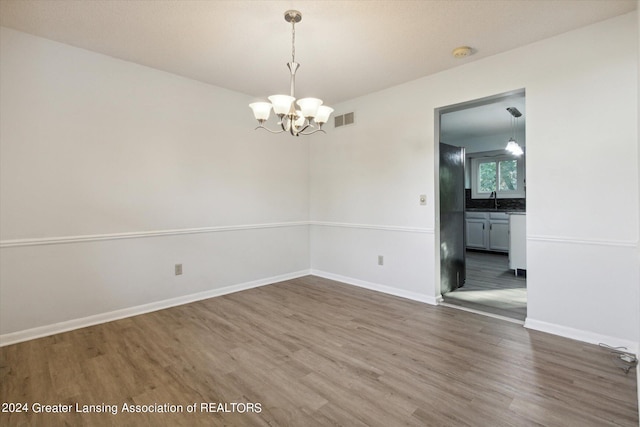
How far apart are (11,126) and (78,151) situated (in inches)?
18.6

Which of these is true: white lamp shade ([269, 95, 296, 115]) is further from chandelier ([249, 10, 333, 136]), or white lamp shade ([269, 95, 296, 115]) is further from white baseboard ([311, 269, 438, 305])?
white baseboard ([311, 269, 438, 305])

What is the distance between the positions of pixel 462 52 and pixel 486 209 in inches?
209

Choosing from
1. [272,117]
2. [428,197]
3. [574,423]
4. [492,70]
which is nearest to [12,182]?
[272,117]

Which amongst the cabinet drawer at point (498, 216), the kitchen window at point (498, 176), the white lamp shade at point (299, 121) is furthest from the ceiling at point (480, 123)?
the white lamp shade at point (299, 121)

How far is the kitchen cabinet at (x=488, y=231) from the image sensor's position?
663 centimetres

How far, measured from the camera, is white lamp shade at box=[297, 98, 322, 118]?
220 cm

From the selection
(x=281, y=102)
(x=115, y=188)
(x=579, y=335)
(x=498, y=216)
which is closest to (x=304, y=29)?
(x=281, y=102)

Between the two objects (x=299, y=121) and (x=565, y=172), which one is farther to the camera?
(x=565, y=172)

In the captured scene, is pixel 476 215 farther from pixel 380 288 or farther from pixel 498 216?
pixel 380 288

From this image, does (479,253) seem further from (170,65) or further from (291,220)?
Result: (170,65)

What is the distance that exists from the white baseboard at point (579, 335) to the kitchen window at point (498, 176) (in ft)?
16.1

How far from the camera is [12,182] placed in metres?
2.59

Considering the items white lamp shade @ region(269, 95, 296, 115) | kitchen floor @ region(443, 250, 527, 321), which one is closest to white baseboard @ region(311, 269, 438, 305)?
kitchen floor @ region(443, 250, 527, 321)

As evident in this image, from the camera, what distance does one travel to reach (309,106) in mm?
2215
